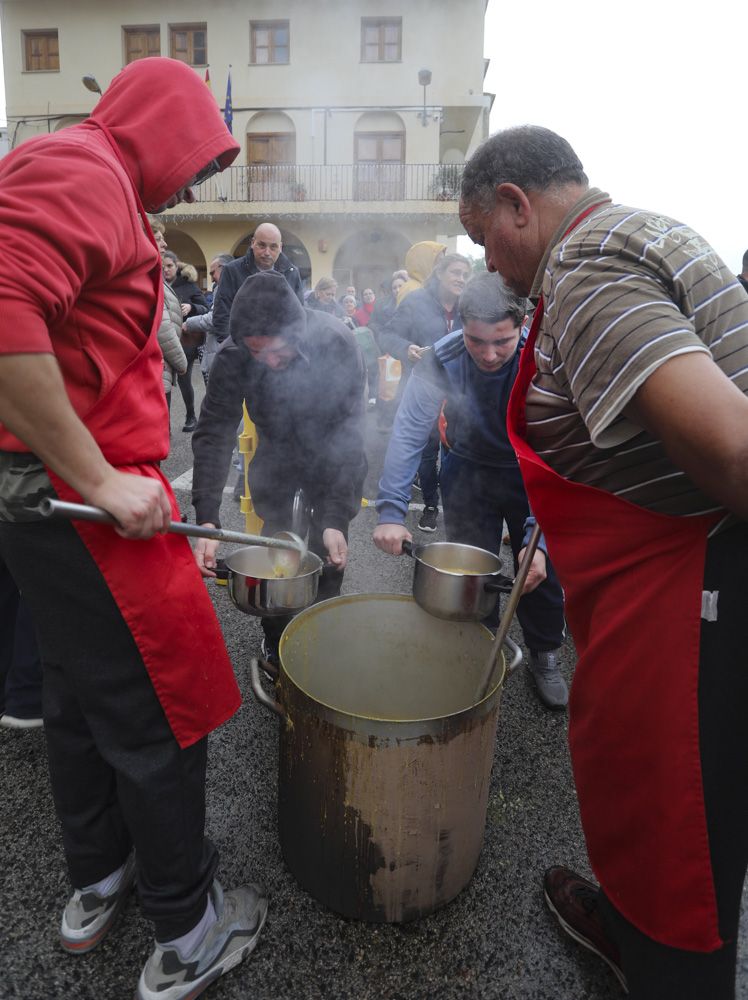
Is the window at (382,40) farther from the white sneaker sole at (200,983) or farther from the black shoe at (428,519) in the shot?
the white sneaker sole at (200,983)

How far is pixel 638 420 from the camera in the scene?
97cm

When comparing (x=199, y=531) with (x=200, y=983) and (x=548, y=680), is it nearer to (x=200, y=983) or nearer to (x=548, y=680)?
(x=200, y=983)

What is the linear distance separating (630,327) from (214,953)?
1.79 metres

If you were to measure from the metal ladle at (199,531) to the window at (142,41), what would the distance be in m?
19.1

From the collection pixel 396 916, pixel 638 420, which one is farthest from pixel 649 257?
pixel 396 916

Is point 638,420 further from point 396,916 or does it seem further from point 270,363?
point 270,363

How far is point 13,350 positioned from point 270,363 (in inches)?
66.1

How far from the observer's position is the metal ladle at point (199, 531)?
1.04 meters

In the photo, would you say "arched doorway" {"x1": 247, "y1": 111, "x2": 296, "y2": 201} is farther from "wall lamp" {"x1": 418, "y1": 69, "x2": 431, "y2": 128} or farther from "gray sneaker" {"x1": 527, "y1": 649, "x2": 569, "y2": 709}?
"gray sneaker" {"x1": 527, "y1": 649, "x2": 569, "y2": 709}

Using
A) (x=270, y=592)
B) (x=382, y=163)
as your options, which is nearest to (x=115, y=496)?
(x=270, y=592)

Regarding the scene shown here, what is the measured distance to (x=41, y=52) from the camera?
1734 centimetres

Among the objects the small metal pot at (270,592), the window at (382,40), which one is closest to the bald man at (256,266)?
the small metal pot at (270,592)

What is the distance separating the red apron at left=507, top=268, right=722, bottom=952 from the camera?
45.4 inches

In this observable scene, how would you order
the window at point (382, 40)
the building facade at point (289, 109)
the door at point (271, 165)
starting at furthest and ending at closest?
the door at point (271, 165), the building facade at point (289, 109), the window at point (382, 40)
